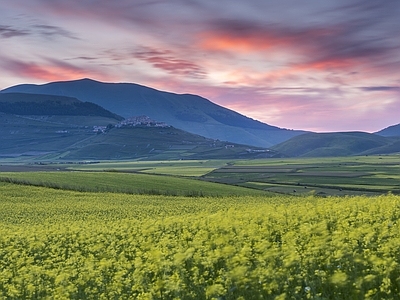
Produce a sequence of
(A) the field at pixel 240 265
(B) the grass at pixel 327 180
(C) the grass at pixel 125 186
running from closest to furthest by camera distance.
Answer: (A) the field at pixel 240 265
(C) the grass at pixel 125 186
(B) the grass at pixel 327 180

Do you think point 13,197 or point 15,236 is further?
point 13,197

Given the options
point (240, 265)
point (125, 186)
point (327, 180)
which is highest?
point (240, 265)

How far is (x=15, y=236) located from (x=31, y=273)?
33.0 ft

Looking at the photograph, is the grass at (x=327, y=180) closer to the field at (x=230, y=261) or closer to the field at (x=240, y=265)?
the field at (x=230, y=261)

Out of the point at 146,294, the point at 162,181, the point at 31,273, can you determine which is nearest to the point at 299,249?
the point at 146,294

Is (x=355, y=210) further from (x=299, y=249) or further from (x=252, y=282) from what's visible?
(x=252, y=282)

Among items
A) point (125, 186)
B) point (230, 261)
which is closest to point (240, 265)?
point (230, 261)

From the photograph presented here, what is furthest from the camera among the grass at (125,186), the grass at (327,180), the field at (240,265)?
the grass at (327,180)

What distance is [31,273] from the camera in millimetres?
11461

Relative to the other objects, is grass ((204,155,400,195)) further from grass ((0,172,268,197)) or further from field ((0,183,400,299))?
field ((0,183,400,299))

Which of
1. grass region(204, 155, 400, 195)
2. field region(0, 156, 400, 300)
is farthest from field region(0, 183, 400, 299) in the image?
grass region(204, 155, 400, 195)

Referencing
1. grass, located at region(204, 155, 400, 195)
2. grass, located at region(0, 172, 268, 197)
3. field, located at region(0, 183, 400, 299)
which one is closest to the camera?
field, located at region(0, 183, 400, 299)

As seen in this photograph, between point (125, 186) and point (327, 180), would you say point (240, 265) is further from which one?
point (327, 180)

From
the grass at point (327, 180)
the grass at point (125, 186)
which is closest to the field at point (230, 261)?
the grass at point (125, 186)
